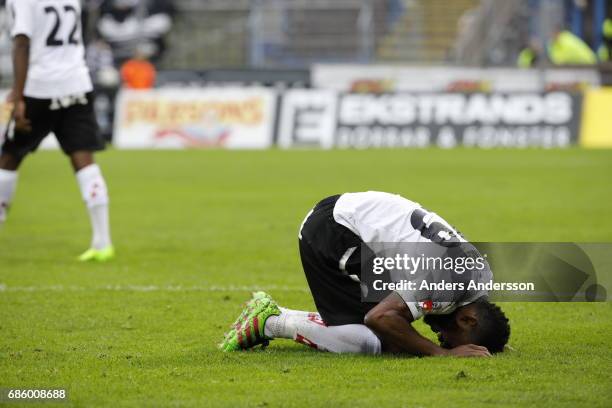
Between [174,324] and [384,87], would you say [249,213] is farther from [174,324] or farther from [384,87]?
[384,87]

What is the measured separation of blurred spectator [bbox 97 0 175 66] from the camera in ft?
114

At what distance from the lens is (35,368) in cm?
572

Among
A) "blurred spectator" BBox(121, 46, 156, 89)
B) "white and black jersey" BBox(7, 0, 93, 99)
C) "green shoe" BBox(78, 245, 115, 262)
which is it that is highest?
"white and black jersey" BBox(7, 0, 93, 99)

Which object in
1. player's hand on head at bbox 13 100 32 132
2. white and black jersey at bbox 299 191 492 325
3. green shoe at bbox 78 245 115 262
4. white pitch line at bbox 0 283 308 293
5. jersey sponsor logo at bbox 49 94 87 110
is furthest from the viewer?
green shoe at bbox 78 245 115 262

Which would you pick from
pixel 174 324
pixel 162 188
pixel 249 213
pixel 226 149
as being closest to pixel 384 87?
pixel 226 149

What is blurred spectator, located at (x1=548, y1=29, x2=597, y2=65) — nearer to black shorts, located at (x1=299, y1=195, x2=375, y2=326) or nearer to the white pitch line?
the white pitch line

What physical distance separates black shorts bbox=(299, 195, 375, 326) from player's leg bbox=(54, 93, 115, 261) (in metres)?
4.12

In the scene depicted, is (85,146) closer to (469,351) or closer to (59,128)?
(59,128)

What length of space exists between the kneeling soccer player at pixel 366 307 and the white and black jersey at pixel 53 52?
415 centimetres

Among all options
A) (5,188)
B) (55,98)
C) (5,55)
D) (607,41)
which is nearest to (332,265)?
(5,188)

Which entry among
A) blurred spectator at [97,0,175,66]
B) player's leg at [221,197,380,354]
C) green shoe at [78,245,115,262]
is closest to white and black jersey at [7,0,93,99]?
green shoe at [78,245,115,262]

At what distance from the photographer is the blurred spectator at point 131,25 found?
1371 inches

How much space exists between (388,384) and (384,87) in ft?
80.0

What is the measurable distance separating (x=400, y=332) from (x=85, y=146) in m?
4.90
